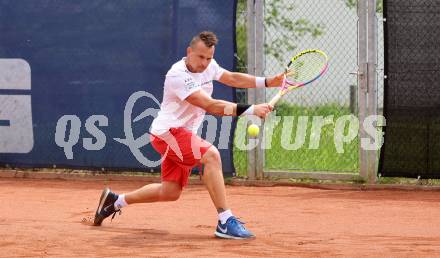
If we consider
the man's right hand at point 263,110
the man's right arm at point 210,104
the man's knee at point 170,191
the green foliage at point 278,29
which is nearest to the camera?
the man's right hand at point 263,110

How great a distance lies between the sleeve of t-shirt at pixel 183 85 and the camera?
21.8ft

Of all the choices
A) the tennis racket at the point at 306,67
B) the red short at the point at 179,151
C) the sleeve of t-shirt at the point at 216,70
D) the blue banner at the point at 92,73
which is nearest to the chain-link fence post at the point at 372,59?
the blue banner at the point at 92,73

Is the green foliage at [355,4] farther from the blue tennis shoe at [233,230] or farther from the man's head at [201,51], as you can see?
the blue tennis shoe at [233,230]

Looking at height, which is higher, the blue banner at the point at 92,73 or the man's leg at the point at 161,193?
the blue banner at the point at 92,73

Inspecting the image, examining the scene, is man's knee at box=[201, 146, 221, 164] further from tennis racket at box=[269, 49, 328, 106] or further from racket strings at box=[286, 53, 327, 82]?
racket strings at box=[286, 53, 327, 82]

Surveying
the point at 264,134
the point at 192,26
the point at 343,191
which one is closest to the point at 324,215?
the point at 343,191

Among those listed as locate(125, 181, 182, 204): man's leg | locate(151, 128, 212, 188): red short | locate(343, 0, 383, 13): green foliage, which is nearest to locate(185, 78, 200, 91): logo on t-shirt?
locate(151, 128, 212, 188): red short

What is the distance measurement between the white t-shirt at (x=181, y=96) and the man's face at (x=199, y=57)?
46mm

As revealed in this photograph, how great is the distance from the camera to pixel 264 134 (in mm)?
10188

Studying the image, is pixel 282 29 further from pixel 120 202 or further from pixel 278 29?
pixel 120 202

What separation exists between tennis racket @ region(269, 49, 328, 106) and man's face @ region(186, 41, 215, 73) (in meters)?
0.73

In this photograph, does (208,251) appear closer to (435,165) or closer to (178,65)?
(178,65)

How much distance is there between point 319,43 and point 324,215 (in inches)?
99.4

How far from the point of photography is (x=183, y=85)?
6.66 m
